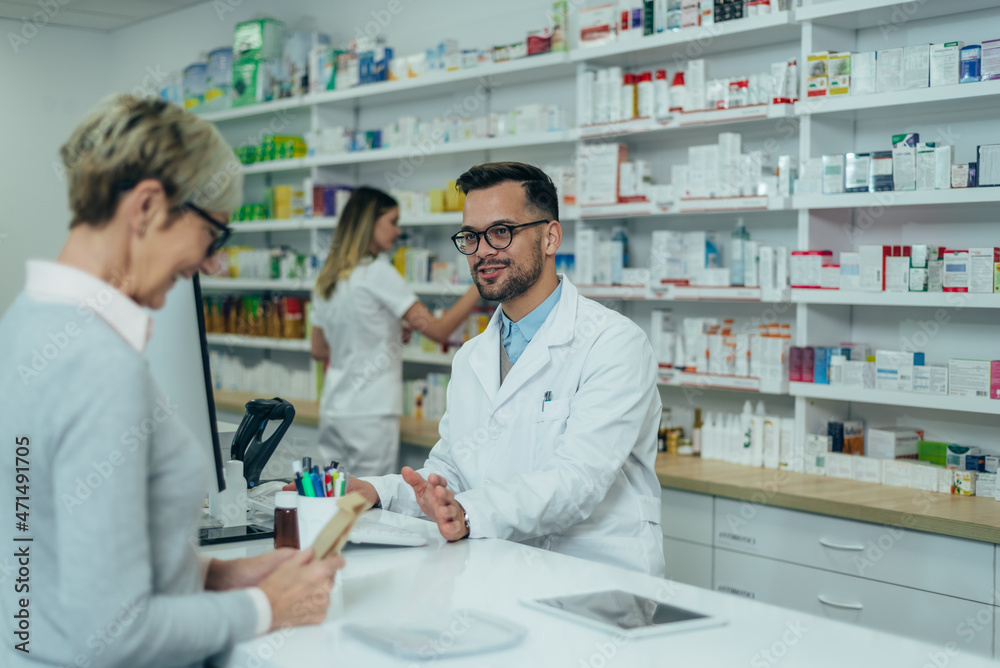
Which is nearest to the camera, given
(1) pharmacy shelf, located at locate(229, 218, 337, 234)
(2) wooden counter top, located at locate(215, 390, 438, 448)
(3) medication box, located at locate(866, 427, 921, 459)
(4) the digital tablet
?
(4) the digital tablet

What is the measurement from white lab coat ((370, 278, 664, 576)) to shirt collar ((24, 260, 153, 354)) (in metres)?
0.96

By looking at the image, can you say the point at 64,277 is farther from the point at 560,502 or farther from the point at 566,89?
the point at 566,89

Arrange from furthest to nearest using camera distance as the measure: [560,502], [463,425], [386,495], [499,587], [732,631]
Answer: [463,425] → [386,495] → [560,502] → [499,587] → [732,631]

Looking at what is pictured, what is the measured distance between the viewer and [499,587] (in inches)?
62.1

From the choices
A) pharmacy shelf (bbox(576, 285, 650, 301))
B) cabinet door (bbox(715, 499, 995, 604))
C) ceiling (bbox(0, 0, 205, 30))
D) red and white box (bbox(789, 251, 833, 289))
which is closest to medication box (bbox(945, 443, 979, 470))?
cabinet door (bbox(715, 499, 995, 604))

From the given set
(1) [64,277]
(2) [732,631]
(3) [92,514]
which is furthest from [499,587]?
(1) [64,277]

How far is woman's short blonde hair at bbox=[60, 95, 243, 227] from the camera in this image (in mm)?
1119

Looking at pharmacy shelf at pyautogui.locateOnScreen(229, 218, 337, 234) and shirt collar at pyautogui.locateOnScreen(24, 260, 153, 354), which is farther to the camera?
pharmacy shelf at pyautogui.locateOnScreen(229, 218, 337, 234)

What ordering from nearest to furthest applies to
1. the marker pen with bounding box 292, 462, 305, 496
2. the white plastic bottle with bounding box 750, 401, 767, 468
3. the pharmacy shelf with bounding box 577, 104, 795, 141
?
the marker pen with bounding box 292, 462, 305, 496, the pharmacy shelf with bounding box 577, 104, 795, 141, the white plastic bottle with bounding box 750, 401, 767, 468

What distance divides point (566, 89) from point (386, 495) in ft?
9.63

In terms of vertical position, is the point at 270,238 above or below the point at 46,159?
below

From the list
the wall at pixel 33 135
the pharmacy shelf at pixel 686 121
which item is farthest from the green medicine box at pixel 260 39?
the pharmacy shelf at pixel 686 121

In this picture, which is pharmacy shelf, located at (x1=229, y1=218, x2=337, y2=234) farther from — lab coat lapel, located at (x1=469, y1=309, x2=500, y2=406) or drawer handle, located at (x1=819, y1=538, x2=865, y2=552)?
drawer handle, located at (x1=819, y1=538, x2=865, y2=552)

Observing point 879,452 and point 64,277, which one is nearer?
point 64,277
